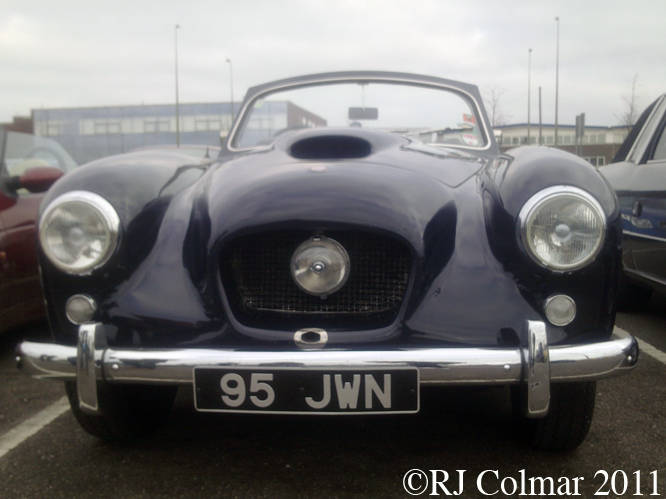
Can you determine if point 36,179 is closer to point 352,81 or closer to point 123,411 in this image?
point 123,411

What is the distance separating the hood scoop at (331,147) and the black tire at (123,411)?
104 centimetres

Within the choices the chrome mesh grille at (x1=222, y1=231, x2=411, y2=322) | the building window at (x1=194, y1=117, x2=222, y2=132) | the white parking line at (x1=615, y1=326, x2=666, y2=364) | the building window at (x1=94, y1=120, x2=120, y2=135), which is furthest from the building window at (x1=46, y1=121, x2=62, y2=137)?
the chrome mesh grille at (x1=222, y1=231, x2=411, y2=322)

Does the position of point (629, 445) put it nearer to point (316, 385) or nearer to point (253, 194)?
point (316, 385)

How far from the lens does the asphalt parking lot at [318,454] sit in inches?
76.6

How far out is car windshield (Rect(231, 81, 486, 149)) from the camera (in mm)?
3426

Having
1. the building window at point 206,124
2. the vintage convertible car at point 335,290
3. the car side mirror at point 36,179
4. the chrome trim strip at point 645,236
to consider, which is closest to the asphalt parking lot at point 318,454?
the vintage convertible car at point 335,290

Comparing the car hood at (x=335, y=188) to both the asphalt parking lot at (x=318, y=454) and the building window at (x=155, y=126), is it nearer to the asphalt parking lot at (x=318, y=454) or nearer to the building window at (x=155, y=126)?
the asphalt parking lot at (x=318, y=454)

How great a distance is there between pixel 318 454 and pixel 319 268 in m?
0.70

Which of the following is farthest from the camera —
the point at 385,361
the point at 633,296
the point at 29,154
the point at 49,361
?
the point at 633,296

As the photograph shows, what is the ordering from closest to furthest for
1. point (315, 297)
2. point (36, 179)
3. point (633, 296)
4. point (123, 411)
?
point (315, 297)
point (123, 411)
point (36, 179)
point (633, 296)

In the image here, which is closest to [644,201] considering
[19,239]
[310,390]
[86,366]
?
[310,390]

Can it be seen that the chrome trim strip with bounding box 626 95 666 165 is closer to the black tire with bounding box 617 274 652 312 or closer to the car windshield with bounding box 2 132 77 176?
the black tire with bounding box 617 274 652 312

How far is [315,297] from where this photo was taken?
1944 mm

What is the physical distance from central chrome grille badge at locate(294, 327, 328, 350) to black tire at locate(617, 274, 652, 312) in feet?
10.5
